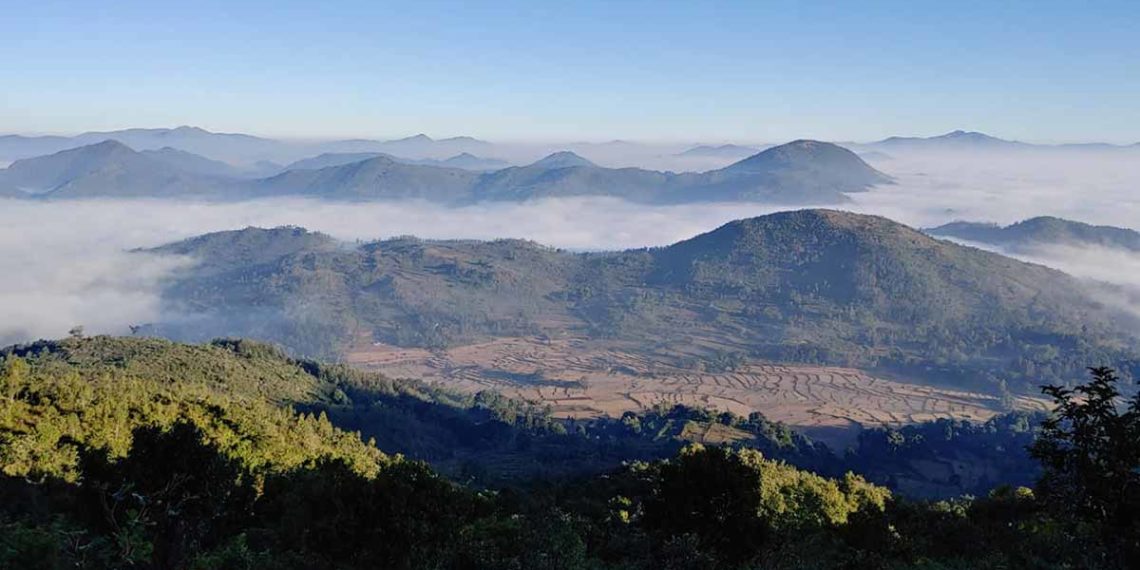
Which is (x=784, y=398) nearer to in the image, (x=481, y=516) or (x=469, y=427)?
(x=469, y=427)

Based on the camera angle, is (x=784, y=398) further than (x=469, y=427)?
Yes

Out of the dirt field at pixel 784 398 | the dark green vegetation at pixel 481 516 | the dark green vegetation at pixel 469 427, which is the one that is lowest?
the dirt field at pixel 784 398

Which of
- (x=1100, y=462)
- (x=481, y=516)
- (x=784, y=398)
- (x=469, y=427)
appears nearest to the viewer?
(x=1100, y=462)

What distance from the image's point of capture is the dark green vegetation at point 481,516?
Result: 1788 centimetres

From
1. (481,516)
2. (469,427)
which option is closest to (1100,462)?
(481,516)

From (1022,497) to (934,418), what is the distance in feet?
448

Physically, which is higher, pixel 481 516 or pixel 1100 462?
pixel 1100 462

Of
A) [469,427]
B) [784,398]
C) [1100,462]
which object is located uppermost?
[1100,462]

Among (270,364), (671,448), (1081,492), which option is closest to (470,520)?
(1081,492)

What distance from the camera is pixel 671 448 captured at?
11656 centimetres

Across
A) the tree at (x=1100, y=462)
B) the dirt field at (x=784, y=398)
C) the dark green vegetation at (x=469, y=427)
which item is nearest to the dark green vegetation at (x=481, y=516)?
the tree at (x=1100, y=462)

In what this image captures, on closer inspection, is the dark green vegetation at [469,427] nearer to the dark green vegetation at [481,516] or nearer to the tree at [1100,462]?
the dark green vegetation at [481,516]

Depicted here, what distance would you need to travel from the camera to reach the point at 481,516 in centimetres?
3819

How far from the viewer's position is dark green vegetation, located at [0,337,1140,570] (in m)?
17.9
